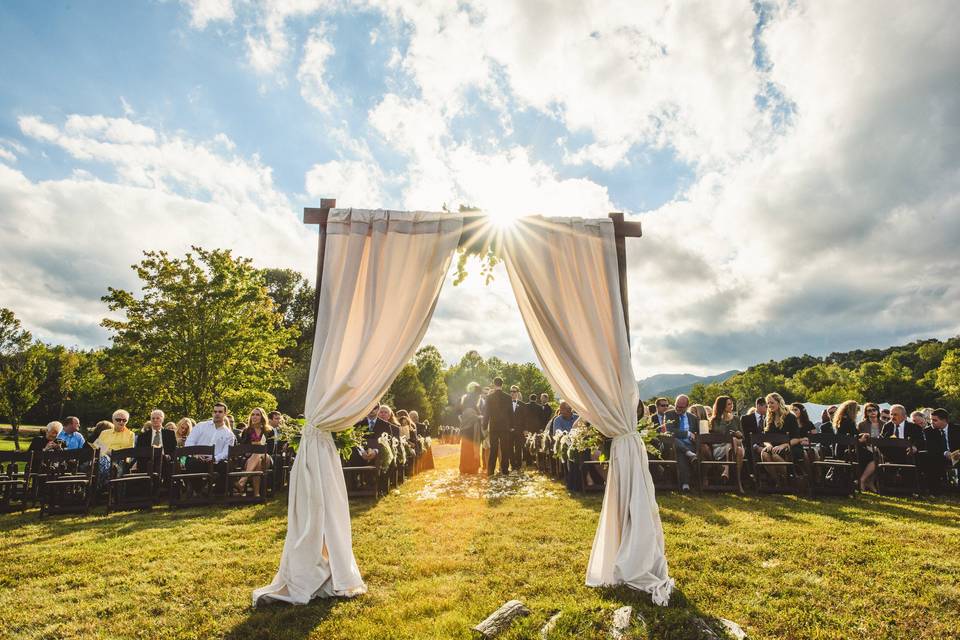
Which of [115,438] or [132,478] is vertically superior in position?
[115,438]

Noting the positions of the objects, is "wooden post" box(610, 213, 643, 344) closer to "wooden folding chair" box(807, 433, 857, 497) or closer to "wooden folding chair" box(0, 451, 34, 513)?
"wooden folding chair" box(807, 433, 857, 497)

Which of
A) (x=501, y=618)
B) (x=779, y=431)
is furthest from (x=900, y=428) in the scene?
(x=501, y=618)

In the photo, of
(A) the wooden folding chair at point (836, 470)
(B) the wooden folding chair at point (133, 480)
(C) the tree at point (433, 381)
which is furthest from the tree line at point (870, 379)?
(B) the wooden folding chair at point (133, 480)

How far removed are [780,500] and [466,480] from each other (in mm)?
5972

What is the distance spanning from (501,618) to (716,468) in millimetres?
7549

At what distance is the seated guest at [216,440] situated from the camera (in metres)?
9.49

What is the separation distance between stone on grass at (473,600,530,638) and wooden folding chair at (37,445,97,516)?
8248mm

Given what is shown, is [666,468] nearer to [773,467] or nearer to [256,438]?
[773,467]

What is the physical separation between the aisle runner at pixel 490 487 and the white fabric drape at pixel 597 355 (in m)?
4.41

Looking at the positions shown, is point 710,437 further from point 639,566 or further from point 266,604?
point 266,604

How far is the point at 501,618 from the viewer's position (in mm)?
3533

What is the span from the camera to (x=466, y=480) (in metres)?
11.0

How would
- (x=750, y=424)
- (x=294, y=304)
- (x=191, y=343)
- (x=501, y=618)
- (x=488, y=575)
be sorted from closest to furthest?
(x=501, y=618), (x=488, y=575), (x=750, y=424), (x=191, y=343), (x=294, y=304)

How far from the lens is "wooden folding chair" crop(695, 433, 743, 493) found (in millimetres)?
8734
